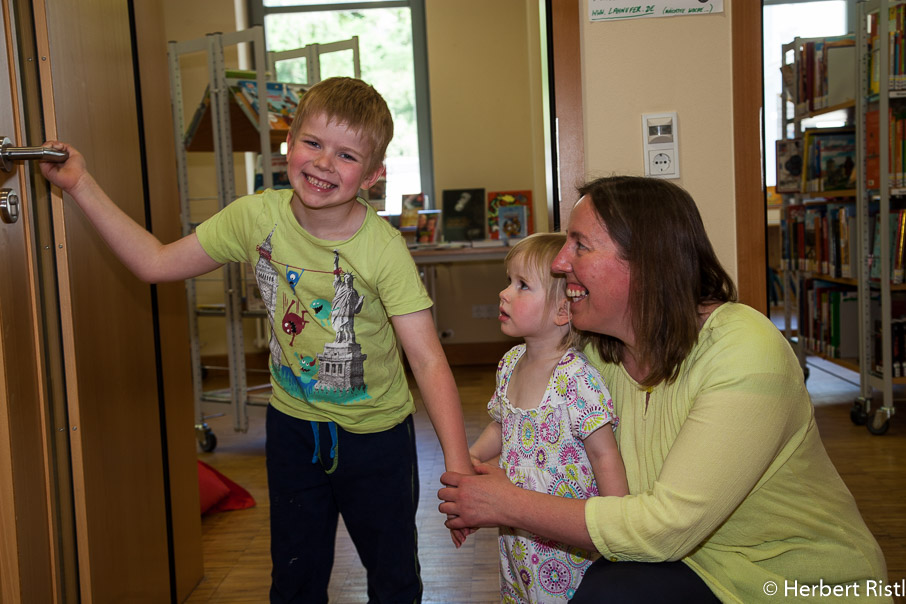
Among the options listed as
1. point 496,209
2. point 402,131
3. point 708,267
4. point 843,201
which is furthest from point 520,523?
point 402,131

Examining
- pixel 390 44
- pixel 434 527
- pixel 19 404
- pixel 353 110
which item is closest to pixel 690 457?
pixel 353 110

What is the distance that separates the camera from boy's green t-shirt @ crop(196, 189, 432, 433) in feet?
4.83

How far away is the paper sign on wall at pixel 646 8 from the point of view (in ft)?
5.36

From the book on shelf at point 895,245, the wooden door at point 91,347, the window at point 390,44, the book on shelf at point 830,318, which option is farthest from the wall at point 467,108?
the wooden door at point 91,347

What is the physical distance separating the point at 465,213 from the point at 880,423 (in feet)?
10.2

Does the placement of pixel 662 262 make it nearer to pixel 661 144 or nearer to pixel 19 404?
pixel 661 144

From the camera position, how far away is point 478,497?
1.23 metres

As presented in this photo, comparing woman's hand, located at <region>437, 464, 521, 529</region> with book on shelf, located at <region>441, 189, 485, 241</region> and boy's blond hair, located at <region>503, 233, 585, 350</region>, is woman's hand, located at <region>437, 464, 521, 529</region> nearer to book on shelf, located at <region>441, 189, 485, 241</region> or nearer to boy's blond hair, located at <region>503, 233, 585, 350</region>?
boy's blond hair, located at <region>503, 233, 585, 350</region>

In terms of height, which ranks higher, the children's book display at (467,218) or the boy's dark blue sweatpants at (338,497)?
the children's book display at (467,218)

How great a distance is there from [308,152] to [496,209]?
4.46 m

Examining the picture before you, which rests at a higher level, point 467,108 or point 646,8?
point 467,108

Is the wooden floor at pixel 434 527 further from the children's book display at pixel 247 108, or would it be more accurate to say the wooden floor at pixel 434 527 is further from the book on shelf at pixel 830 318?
the children's book display at pixel 247 108

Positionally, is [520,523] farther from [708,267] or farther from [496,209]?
[496,209]

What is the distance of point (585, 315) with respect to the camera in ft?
4.17
